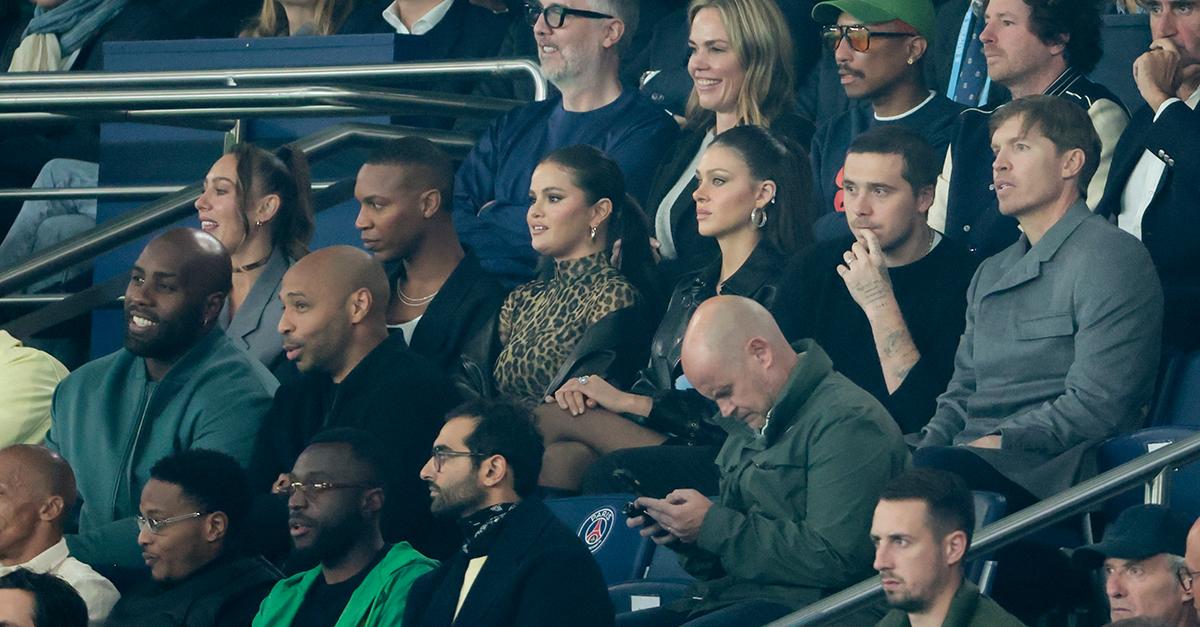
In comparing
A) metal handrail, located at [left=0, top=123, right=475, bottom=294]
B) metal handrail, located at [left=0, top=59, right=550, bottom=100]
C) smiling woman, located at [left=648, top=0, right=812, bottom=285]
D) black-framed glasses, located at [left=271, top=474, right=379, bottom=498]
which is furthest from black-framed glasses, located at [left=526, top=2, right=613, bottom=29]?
black-framed glasses, located at [left=271, top=474, right=379, bottom=498]

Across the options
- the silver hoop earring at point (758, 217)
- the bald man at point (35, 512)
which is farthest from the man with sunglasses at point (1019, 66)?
the bald man at point (35, 512)

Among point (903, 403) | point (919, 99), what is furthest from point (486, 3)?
point (903, 403)

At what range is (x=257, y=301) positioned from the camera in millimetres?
6738

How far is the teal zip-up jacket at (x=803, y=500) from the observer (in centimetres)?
488

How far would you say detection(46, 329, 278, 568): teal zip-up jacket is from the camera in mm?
6039

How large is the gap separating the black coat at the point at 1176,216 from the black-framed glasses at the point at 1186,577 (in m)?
1.05

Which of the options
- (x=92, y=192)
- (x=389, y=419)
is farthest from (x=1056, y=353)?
(x=92, y=192)

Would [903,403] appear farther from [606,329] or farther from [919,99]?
[919,99]

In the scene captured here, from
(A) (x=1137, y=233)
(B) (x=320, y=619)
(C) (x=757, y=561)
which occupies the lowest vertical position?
(B) (x=320, y=619)

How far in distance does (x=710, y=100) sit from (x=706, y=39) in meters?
0.19

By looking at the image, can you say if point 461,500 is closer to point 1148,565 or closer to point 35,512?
point 35,512

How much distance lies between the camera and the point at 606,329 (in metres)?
6.20

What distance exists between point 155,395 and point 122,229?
4.84 ft

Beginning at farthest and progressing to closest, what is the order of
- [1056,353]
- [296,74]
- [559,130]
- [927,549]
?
1. [296,74]
2. [559,130]
3. [1056,353]
4. [927,549]
